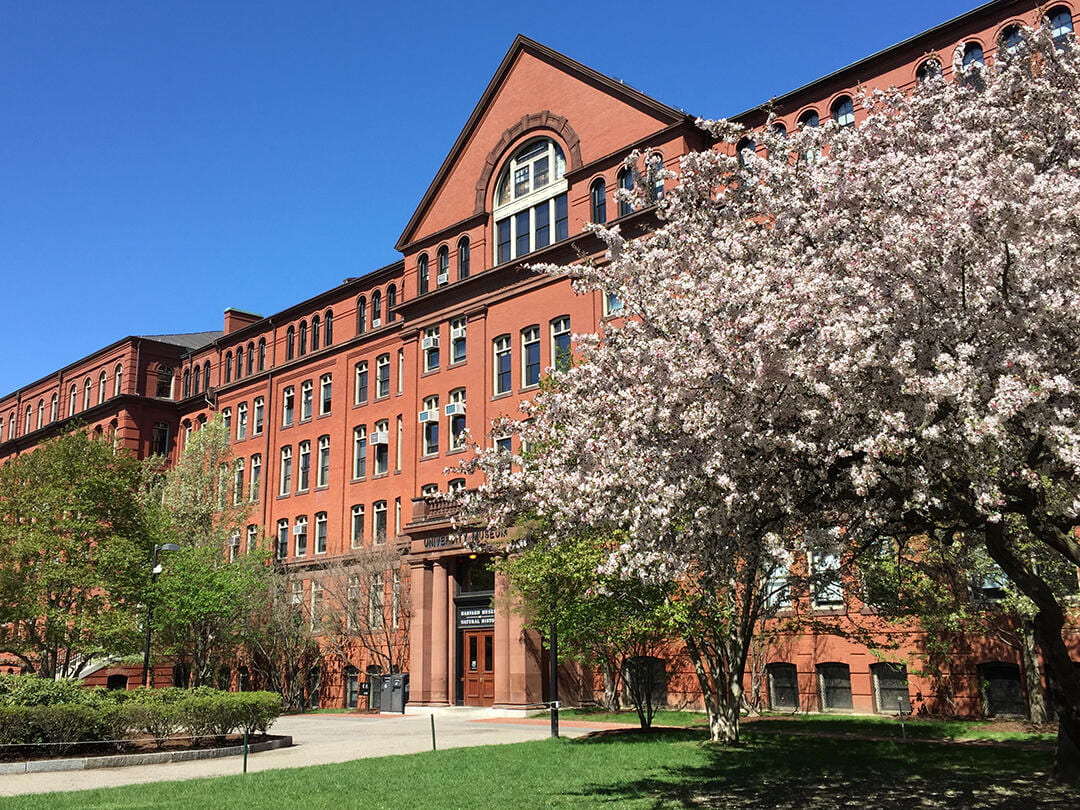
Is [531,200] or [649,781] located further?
[531,200]

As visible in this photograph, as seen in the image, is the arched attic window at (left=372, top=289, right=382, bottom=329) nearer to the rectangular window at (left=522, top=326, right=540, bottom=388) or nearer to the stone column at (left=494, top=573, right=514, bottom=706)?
the rectangular window at (left=522, top=326, right=540, bottom=388)

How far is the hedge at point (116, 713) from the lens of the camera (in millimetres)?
19453

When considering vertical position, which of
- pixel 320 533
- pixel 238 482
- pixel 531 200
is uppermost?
pixel 531 200

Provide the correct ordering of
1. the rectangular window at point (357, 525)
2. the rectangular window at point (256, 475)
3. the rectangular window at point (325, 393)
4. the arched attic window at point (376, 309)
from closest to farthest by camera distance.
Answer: the rectangular window at point (357, 525)
the arched attic window at point (376, 309)
the rectangular window at point (325, 393)
the rectangular window at point (256, 475)

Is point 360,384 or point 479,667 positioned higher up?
point 360,384

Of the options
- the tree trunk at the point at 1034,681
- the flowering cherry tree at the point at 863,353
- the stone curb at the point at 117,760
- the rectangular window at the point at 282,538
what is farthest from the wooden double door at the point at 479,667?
the flowering cherry tree at the point at 863,353

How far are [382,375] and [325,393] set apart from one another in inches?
200

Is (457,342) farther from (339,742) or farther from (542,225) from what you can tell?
(339,742)

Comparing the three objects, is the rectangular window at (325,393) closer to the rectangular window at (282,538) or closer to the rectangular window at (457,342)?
the rectangular window at (282,538)

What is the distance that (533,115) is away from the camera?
40.3 m

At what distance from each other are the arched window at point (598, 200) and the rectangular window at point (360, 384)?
1637 centimetres

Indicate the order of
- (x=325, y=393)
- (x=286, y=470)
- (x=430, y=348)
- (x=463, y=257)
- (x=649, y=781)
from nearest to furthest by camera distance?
(x=649, y=781)
(x=463, y=257)
(x=430, y=348)
(x=325, y=393)
(x=286, y=470)

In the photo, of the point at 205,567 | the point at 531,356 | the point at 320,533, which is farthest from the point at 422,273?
the point at 205,567

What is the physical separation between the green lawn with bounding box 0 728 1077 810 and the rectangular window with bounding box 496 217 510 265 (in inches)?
982
